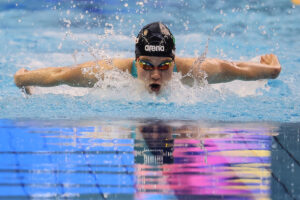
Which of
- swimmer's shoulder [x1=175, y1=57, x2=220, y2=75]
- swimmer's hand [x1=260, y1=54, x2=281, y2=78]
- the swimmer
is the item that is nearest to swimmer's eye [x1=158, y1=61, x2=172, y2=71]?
the swimmer

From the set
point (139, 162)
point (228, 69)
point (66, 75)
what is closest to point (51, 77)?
point (66, 75)

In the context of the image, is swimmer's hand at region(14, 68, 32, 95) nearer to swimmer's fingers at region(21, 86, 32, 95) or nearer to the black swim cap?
swimmer's fingers at region(21, 86, 32, 95)

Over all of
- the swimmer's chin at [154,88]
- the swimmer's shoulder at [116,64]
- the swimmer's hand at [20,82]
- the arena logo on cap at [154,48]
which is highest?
the arena logo on cap at [154,48]

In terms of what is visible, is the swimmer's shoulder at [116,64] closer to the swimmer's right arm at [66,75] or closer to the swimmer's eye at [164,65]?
the swimmer's right arm at [66,75]

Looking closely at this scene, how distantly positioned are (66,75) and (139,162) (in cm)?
285

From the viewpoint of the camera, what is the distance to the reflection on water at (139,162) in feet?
5.55

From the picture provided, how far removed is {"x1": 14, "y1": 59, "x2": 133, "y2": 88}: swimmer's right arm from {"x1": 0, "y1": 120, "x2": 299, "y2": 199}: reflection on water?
5.20ft

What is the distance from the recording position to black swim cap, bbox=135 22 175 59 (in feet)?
14.7

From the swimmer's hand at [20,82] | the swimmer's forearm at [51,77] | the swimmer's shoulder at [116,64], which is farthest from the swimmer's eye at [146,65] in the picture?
the swimmer's hand at [20,82]

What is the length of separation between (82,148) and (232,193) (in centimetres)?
106

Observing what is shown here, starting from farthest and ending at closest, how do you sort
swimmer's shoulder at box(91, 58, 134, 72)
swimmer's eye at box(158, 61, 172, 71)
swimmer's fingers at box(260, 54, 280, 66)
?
swimmer's fingers at box(260, 54, 280, 66), swimmer's shoulder at box(91, 58, 134, 72), swimmer's eye at box(158, 61, 172, 71)

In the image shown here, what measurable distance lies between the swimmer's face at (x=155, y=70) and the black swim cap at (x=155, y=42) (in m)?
0.06

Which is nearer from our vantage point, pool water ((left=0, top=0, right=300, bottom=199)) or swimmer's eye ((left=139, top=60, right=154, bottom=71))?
pool water ((left=0, top=0, right=300, bottom=199))

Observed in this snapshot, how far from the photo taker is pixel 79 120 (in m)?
3.64
